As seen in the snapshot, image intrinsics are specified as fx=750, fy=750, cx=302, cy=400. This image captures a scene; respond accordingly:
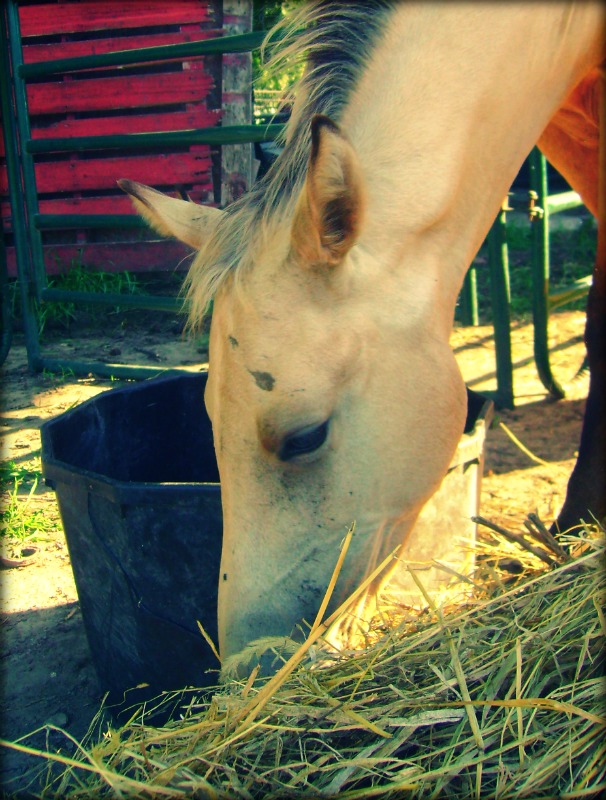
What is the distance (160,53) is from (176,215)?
2.06 meters

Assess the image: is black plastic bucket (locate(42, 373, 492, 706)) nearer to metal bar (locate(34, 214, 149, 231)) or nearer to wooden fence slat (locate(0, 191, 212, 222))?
metal bar (locate(34, 214, 149, 231))

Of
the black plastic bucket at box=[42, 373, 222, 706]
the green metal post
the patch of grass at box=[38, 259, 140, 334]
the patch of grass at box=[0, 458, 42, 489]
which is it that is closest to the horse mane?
the black plastic bucket at box=[42, 373, 222, 706]

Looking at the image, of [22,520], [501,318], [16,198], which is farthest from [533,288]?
[16,198]

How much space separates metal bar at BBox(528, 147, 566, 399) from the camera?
360 centimetres

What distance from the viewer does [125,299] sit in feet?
13.3

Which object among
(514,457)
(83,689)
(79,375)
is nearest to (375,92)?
(83,689)

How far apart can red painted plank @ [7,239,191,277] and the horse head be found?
4.22 metres

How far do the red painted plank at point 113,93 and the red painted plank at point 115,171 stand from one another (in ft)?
1.23

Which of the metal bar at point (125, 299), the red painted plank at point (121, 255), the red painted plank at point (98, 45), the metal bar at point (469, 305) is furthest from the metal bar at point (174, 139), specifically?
the metal bar at point (469, 305)

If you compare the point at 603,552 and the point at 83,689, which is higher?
the point at 603,552

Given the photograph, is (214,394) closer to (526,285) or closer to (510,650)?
(510,650)

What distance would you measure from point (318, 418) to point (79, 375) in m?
3.16

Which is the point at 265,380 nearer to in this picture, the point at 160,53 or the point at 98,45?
the point at 160,53

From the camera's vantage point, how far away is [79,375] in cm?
427
